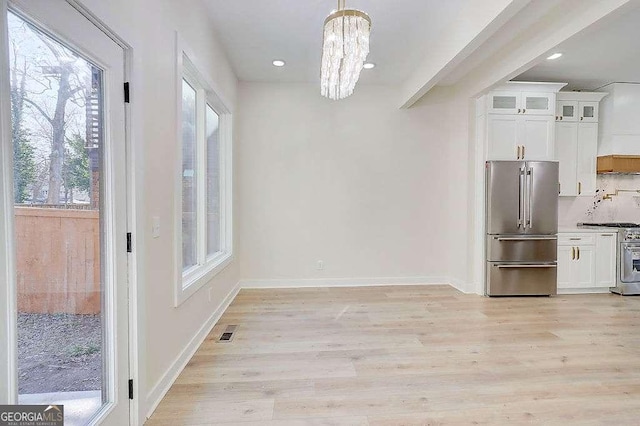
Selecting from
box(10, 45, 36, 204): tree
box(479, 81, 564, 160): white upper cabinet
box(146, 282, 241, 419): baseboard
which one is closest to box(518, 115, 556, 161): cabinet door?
box(479, 81, 564, 160): white upper cabinet

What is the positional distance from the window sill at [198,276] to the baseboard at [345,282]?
1.00 m

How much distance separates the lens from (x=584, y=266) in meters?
4.36

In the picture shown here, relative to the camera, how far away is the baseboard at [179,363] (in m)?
1.96

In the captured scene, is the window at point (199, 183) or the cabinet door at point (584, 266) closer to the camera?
the window at point (199, 183)

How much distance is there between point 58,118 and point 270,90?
363cm

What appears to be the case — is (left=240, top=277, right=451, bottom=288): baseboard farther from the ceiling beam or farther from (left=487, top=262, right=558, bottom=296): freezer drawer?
the ceiling beam

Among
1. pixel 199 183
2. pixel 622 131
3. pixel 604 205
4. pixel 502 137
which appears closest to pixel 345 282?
pixel 199 183

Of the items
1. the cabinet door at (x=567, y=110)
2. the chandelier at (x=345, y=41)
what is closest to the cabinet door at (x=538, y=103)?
the cabinet door at (x=567, y=110)

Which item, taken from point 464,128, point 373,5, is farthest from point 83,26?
point 464,128

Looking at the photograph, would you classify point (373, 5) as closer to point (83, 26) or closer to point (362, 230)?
point (83, 26)

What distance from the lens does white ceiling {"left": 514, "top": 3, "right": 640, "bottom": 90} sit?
307 centimetres

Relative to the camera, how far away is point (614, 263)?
436 cm

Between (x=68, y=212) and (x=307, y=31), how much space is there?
2809 mm

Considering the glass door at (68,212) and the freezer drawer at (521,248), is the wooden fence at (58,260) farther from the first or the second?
the freezer drawer at (521,248)
